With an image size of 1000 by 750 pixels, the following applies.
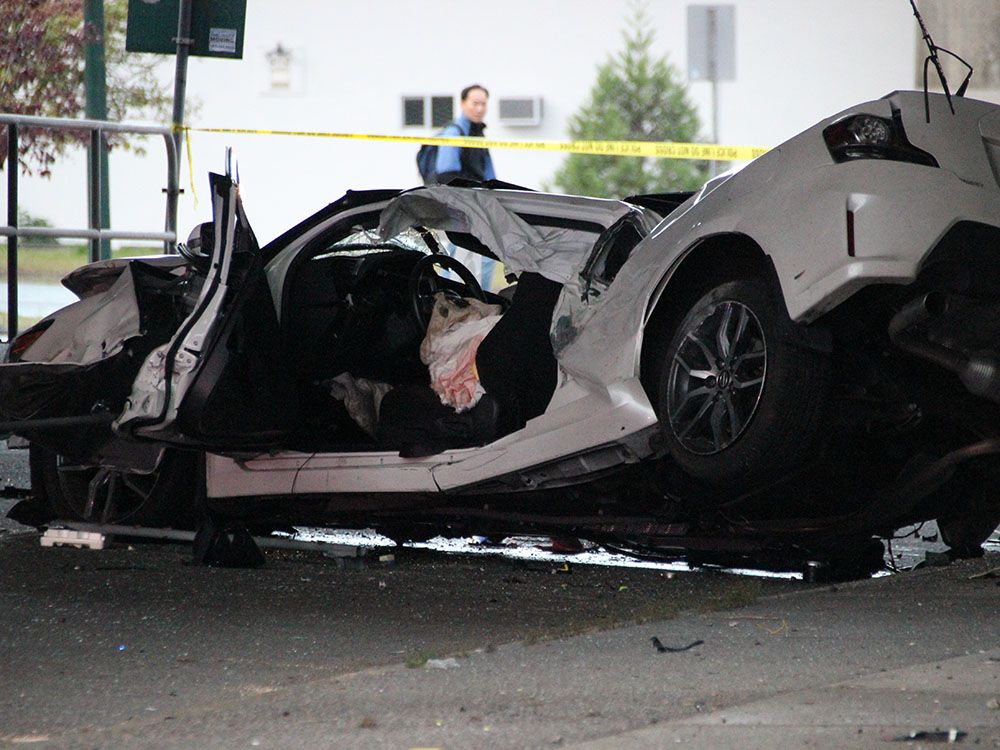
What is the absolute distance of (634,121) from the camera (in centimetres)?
3167

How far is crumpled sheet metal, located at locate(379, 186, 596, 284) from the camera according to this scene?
585 centimetres

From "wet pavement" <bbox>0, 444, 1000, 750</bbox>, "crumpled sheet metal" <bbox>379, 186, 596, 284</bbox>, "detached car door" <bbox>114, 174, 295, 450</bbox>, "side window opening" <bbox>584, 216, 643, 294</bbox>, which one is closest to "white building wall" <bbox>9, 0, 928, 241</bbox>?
"detached car door" <bbox>114, 174, 295, 450</bbox>

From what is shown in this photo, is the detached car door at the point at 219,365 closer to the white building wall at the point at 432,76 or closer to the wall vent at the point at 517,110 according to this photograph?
the white building wall at the point at 432,76

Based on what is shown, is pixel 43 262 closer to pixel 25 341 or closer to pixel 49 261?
pixel 49 261

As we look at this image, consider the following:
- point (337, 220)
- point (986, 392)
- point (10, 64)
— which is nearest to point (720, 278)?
point (986, 392)

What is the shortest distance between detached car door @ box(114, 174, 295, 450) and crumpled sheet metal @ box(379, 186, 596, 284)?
581 millimetres

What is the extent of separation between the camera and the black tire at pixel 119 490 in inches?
278

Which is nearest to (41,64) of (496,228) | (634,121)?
(496,228)

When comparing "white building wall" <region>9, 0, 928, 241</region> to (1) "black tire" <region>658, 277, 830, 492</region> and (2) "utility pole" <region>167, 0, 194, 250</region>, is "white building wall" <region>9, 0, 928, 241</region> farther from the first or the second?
(1) "black tire" <region>658, 277, 830, 492</region>

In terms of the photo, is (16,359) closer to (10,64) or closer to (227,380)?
(227,380)

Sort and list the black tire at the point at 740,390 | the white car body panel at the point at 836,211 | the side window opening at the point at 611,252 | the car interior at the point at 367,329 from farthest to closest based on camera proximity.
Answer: the car interior at the point at 367,329, the side window opening at the point at 611,252, the black tire at the point at 740,390, the white car body panel at the point at 836,211

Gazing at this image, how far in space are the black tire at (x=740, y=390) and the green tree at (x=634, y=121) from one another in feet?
82.3

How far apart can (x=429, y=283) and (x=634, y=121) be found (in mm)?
25160

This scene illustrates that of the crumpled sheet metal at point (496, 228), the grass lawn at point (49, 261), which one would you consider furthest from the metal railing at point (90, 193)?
the crumpled sheet metal at point (496, 228)
